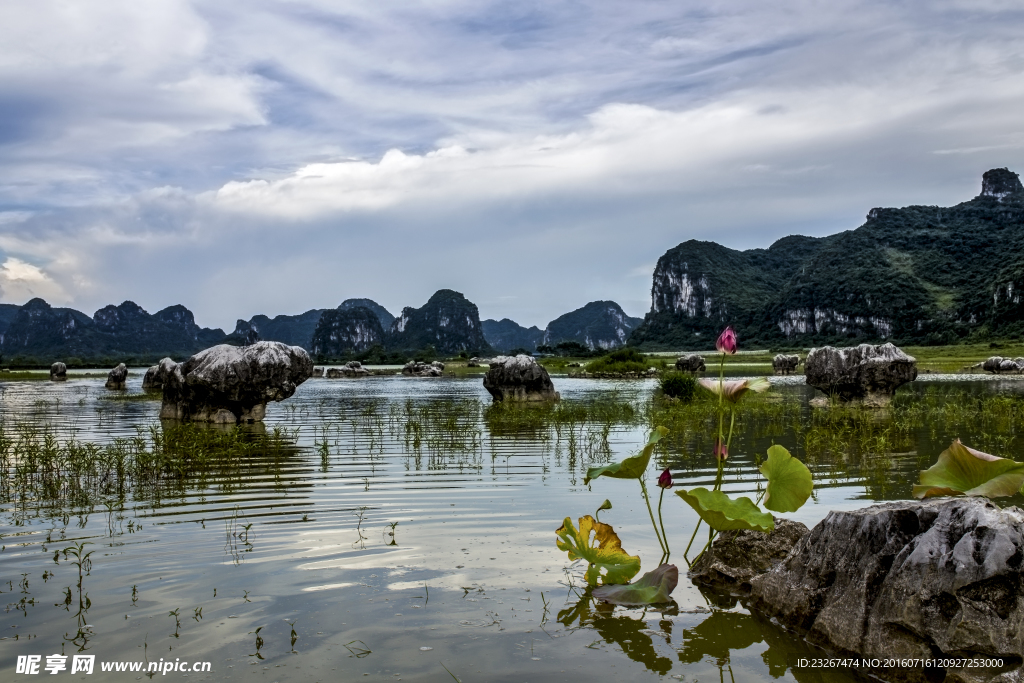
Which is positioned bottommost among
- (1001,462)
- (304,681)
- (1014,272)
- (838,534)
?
(304,681)

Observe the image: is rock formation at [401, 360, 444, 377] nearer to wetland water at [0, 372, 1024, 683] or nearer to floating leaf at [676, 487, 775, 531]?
wetland water at [0, 372, 1024, 683]

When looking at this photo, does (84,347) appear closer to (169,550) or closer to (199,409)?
(199,409)

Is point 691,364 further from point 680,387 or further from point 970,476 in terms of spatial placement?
point 970,476

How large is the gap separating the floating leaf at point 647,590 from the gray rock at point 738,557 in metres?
0.62

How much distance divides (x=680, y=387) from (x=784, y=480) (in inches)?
851

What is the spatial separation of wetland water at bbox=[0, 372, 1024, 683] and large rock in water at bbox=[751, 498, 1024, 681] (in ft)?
1.19

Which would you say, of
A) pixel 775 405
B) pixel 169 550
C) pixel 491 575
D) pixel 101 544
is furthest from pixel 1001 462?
pixel 775 405

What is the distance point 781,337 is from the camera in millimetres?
161625

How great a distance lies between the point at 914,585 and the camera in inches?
185

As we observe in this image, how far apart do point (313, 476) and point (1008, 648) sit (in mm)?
9851

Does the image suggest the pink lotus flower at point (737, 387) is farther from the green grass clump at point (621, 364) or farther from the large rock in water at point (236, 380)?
the green grass clump at point (621, 364)

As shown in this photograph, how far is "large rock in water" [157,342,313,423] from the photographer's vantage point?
20.7m

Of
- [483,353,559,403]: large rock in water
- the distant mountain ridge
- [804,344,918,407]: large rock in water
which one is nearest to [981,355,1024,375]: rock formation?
[804,344,918,407]: large rock in water

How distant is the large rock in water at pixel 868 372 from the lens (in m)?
24.3
